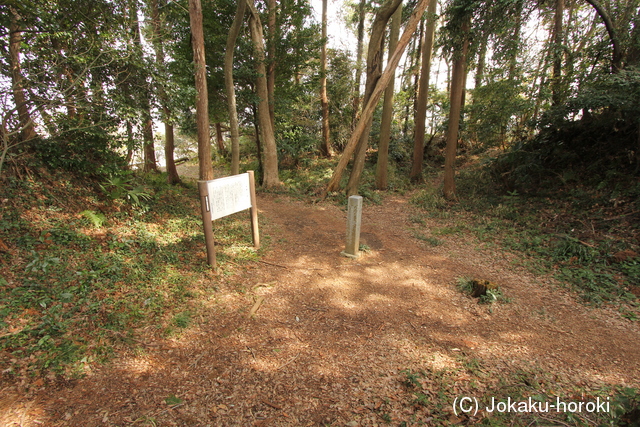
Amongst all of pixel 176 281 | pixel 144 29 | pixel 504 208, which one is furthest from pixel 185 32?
pixel 504 208

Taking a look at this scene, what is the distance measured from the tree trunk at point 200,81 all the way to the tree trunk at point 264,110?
413 centimetres

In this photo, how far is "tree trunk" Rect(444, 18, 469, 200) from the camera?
Answer: 863 cm

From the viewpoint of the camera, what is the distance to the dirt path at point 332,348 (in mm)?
2580

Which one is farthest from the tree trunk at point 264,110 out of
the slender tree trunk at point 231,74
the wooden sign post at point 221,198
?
the wooden sign post at point 221,198

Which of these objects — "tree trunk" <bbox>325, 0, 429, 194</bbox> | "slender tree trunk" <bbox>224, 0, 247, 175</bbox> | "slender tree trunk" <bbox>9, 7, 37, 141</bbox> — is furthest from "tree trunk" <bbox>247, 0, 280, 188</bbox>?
"slender tree trunk" <bbox>9, 7, 37, 141</bbox>

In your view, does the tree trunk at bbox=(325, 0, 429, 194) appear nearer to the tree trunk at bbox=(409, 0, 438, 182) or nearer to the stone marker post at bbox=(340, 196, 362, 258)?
the tree trunk at bbox=(409, 0, 438, 182)

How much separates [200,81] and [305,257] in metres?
4.74

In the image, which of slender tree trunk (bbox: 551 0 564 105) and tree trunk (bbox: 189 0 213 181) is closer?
tree trunk (bbox: 189 0 213 181)

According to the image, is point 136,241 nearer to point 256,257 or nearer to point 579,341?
point 256,257

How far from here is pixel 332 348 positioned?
3.55m

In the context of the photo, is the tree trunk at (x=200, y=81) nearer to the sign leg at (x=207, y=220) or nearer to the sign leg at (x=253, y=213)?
the sign leg at (x=253, y=213)

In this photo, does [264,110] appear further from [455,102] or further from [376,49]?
[455,102]

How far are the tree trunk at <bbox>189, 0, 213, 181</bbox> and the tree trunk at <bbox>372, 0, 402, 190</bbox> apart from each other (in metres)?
6.76

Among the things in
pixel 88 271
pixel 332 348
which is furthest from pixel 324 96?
pixel 332 348
